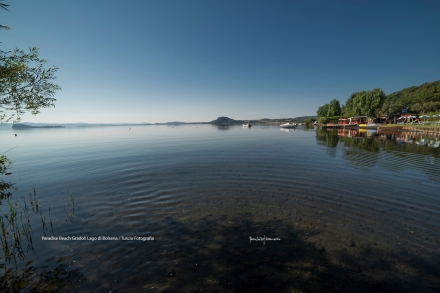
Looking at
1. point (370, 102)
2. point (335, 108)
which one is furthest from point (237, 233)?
point (335, 108)

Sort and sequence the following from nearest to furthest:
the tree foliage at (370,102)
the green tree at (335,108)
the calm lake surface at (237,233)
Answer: the calm lake surface at (237,233) < the tree foliage at (370,102) < the green tree at (335,108)

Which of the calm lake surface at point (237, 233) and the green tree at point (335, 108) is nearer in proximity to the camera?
the calm lake surface at point (237, 233)

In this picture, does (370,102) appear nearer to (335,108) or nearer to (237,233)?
(335,108)

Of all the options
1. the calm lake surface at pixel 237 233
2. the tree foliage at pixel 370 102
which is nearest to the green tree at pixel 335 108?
the tree foliage at pixel 370 102

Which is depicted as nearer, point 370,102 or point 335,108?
point 370,102

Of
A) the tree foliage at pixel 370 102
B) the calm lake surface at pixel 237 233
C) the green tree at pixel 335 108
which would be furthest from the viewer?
the green tree at pixel 335 108

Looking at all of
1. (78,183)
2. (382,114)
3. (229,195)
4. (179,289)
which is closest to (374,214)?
(229,195)

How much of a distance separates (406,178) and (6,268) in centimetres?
2515

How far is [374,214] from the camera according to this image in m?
9.65

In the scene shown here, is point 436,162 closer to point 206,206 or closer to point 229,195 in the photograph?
point 229,195

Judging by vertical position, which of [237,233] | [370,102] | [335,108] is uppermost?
[335,108]

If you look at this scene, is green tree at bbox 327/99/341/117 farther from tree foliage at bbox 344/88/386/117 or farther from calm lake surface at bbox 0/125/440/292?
calm lake surface at bbox 0/125/440/292

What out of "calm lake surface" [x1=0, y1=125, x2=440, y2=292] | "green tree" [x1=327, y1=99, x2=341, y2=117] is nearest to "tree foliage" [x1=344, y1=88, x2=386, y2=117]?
"green tree" [x1=327, y1=99, x2=341, y2=117]

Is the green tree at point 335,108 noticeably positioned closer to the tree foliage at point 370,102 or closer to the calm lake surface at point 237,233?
the tree foliage at point 370,102
